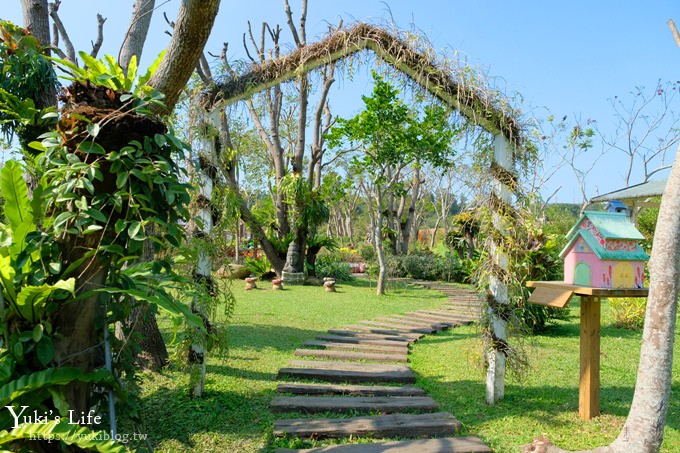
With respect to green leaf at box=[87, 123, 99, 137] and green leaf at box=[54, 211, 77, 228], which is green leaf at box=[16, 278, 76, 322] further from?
green leaf at box=[87, 123, 99, 137]

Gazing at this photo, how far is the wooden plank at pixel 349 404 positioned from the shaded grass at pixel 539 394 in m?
0.30

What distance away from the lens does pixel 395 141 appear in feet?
39.6

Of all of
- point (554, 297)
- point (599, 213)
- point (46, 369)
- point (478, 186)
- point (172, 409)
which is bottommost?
point (172, 409)

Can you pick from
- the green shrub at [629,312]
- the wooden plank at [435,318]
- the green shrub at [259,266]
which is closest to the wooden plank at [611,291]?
the wooden plank at [435,318]

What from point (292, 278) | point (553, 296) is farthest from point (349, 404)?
point (292, 278)

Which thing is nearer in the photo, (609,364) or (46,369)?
(46,369)

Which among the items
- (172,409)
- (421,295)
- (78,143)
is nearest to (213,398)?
(172,409)

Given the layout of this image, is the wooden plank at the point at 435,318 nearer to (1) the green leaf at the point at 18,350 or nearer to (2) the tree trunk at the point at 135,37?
(2) the tree trunk at the point at 135,37

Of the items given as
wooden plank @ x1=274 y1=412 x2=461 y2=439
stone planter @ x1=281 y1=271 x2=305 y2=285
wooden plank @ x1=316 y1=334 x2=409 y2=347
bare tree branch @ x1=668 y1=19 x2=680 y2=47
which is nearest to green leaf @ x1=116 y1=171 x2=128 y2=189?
wooden plank @ x1=274 y1=412 x2=461 y2=439

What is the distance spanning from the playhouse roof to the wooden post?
1.64 feet

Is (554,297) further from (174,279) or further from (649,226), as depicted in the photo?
(649,226)

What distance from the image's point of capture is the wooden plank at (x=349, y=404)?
3859mm

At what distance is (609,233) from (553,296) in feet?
2.10

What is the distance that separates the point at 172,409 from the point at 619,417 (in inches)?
146
